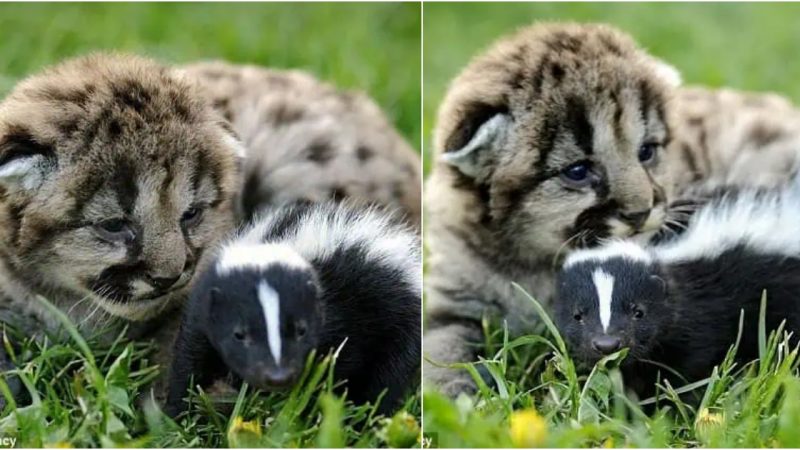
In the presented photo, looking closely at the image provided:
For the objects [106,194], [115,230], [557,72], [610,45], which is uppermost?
[610,45]

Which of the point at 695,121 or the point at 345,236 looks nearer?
the point at 345,236

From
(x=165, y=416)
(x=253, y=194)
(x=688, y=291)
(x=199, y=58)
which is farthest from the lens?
(x=199, y=58)

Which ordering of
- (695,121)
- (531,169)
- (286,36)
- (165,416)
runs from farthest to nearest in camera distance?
(286,36), (695,121), (531,169), (165,416)

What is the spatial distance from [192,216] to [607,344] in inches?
60.7

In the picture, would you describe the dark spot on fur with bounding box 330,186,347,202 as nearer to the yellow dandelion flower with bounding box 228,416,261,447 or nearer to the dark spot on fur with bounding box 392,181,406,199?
the dark spot on fur with bounding box 392,181,406,199

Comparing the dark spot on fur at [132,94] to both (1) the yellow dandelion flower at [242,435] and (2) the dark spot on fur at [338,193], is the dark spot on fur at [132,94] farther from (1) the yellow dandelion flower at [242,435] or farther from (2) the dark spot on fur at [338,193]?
(1) the yellow dandelion flower at [242,435]

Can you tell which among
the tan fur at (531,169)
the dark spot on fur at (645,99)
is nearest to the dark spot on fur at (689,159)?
the tan fur at (531,169)

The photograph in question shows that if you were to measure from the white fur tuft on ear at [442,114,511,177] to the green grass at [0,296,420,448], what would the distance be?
100 cm

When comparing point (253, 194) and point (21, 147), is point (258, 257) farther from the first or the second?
point (253, 194)

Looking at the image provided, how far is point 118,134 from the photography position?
4223mm

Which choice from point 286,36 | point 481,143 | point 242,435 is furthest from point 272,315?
point 286,36

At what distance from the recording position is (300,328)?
12.9 ft

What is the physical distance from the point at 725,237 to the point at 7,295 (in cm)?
273

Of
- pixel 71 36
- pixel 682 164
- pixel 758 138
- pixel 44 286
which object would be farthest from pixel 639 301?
pixel 71 36
